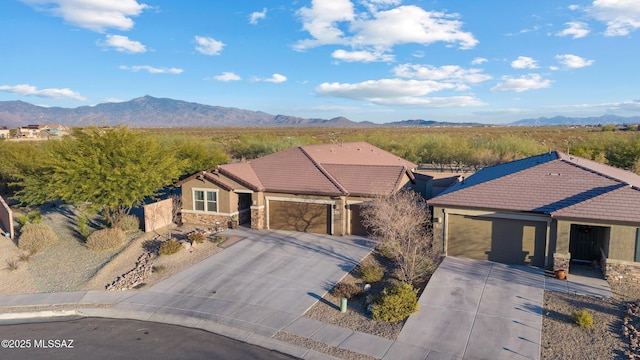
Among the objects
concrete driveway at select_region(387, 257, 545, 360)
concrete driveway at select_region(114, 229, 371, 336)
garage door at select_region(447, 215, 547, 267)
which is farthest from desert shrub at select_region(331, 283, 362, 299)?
garage door at select_region(447, 215, 547, 267)

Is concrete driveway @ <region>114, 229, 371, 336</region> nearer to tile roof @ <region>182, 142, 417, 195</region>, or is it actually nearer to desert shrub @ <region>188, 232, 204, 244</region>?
desert shrub @ <region>188, 232, 204, 244</region>

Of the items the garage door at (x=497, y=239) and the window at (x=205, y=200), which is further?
the window at (x=205, y=200)

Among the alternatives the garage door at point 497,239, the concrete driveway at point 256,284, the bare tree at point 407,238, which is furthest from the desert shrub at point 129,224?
the garage door at point 497,239

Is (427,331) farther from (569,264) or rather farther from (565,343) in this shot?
(569,264)

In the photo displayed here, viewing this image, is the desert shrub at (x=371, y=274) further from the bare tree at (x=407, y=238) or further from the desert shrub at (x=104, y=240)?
the desert shrub at (x=104, y=240)

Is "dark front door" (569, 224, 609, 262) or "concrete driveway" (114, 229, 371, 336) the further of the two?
"dark front door" (569, 224, 609, 262)

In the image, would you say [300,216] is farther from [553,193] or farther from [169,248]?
[553,193]
